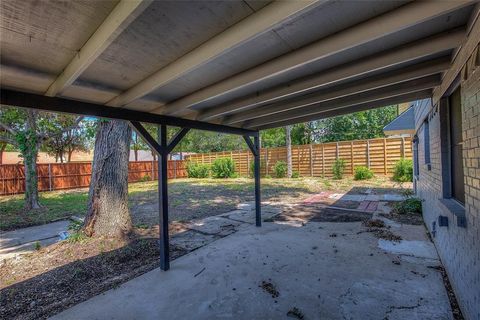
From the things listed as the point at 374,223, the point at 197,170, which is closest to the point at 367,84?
the point at 374,223

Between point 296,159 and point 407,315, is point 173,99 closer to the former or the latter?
point 407,315

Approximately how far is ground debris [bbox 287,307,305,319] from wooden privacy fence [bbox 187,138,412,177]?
11.9m

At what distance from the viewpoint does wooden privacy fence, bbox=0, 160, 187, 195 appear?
11452mm

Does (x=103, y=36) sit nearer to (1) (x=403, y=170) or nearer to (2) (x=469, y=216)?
(2) (x=469, y=216)

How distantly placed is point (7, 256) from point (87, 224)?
1.16 m

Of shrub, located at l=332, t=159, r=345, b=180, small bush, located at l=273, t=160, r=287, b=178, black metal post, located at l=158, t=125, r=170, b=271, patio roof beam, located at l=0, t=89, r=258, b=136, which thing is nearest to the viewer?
patio roof beam, located at l=0, t=89, r=258, b=136

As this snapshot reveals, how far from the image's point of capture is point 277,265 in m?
3.27

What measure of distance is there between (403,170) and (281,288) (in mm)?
10850

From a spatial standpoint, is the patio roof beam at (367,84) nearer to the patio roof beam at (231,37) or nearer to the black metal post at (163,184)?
the black metal post at (163,184)

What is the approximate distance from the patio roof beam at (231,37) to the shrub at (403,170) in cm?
1181

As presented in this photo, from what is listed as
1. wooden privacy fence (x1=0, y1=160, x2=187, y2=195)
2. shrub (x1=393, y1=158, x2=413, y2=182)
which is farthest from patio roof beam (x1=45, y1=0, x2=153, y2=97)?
wooden privacy fence (x1=0, y1=160, x2=187, y2=195)

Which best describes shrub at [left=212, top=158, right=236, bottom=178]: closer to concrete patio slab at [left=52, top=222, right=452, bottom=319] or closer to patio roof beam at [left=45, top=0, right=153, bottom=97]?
concrete patio slab at [left=52, top=222, right=452, bottom=319]

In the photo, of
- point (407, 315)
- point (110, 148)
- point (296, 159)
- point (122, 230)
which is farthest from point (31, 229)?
point (296, 159)

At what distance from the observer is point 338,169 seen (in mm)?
13297
